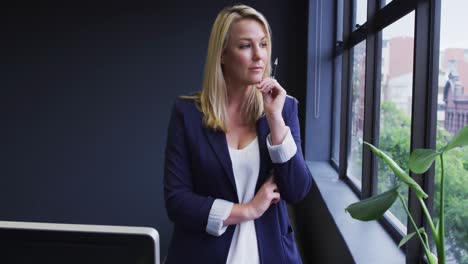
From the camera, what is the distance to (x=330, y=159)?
379 cm

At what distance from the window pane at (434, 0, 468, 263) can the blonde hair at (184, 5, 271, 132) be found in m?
0.58

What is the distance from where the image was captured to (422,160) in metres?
0.89

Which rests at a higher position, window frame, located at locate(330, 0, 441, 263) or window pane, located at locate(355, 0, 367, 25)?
window pane, located at locate(355, 0, 367, 25)

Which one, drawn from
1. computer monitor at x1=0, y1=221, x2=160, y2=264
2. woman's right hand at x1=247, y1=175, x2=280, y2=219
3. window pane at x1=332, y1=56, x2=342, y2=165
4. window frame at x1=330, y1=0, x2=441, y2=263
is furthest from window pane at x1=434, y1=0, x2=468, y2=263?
window pane at x1=332, y1=56, x2=342, y2=165

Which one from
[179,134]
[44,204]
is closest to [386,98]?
[179,134]

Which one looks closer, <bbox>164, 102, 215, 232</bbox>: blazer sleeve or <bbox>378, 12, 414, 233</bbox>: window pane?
<bbox>164, 102, 215, 232</bbox>: blazer sleeve

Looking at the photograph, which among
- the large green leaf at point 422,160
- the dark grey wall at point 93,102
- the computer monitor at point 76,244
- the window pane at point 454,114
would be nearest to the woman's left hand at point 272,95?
the large green leaf at point 422,160

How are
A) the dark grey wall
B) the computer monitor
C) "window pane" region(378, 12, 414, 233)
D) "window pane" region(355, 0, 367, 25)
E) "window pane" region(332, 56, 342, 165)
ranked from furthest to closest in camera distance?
the dark grey wall < "window pane" region(332, 56, 342, 165) < "window pane" region(355, 0, 367, 25) < "window pane" region(378, 12, 414, 233) < the computer monitor

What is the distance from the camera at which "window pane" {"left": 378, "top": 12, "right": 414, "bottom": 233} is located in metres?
1.85

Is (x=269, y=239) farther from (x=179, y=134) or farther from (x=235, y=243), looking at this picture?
(x=179, y=134)

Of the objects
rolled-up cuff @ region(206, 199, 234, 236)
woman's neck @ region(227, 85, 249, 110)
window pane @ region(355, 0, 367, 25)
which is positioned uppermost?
window pane @ region(355, 0, 367, 25)

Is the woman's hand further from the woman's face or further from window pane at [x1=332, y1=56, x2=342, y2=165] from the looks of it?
window pane at [x1=332, y1=56, x2=342, y2=165]

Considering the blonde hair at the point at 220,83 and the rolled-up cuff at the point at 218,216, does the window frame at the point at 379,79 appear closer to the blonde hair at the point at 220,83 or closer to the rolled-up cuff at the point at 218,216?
the blonde hair at the point at 220,83

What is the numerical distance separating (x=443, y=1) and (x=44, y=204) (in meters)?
4.08
